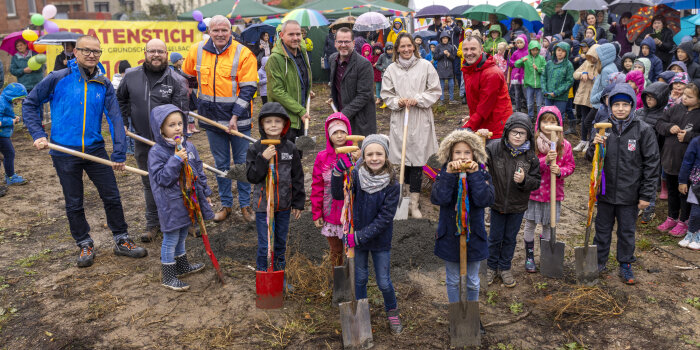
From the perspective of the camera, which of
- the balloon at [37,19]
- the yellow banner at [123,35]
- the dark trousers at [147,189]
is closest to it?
the dark trousers at [147,189]

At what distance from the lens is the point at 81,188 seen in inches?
223

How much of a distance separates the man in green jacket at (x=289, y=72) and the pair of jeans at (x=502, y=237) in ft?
8.32

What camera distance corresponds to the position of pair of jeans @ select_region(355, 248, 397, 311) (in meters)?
4.29

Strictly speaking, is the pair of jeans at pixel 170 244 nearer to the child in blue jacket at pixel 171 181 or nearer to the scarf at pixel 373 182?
the child in blue jacket at pixel 171 181

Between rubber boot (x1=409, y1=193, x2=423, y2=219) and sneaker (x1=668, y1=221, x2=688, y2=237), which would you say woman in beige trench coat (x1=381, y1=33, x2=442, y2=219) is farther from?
sneaker (x1=668, y1=221, x2=688, y2=237)

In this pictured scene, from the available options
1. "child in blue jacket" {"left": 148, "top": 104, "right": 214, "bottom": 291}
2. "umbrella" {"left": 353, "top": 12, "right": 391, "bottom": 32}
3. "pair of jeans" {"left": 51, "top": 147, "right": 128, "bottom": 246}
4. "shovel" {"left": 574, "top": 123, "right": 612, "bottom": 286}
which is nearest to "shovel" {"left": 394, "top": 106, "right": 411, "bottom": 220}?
"shovel" {"left": 574, "top": 123, "right": 612, "bottom": 286}

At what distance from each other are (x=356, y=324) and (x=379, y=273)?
427mm

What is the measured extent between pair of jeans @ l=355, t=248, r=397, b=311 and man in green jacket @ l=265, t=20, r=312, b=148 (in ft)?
7.69

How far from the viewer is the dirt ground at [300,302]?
171 inches

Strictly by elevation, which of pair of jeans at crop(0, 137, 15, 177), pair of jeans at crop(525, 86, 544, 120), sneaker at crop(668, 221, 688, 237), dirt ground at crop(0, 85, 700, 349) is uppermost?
pair of jeans at crop(525, 86, 544, 120)

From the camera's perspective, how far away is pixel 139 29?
48.6 feet

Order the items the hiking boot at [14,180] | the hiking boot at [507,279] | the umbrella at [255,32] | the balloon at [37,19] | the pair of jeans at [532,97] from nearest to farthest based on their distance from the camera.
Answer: the hiking boot at [507,279], the hiking boot at [14,180], the pair of jeans at [532,97], the balloon at [37,19], the umbrella at [255,32]

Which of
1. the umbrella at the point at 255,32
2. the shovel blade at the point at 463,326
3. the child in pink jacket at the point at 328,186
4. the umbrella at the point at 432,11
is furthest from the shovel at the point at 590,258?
the umbrella at the point at 432,11

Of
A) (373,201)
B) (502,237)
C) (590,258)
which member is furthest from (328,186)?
(590,258)
